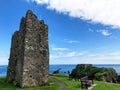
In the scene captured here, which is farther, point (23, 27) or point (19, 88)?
point (23, 27)

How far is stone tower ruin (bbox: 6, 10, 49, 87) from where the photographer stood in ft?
143

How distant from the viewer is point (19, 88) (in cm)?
4172

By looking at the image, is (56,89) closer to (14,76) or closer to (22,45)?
(22,45)

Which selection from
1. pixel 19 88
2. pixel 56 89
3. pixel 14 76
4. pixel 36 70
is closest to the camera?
pixel 56 89

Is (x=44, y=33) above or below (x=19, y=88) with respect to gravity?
above

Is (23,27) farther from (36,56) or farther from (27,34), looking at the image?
(36,56)

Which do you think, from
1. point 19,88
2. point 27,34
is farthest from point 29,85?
point 27,34

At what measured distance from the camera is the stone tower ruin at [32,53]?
43.5 metres

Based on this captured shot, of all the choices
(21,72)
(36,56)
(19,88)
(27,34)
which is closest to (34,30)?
(27,34)

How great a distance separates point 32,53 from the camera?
1752 inches

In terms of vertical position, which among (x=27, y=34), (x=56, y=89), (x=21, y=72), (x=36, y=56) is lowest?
(x=56, y=89)

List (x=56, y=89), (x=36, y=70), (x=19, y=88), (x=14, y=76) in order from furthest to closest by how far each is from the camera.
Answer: (x=14, y=76)
(x=36, y=70)
(x=19, y=88)
(x=56, y=89)

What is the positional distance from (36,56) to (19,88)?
22.6 feet

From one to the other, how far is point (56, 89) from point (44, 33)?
12236mm
